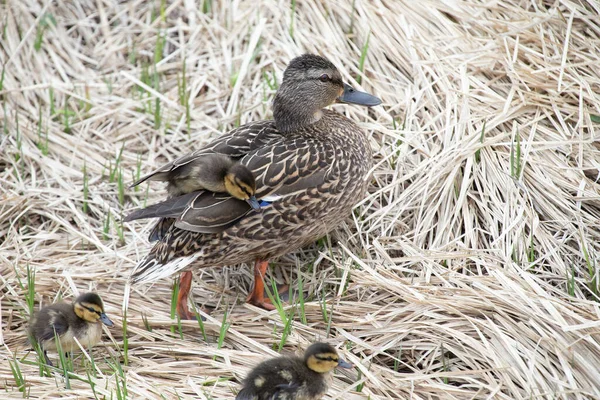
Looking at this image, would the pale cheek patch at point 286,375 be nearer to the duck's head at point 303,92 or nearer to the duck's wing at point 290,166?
the duck's wing at point 290,166

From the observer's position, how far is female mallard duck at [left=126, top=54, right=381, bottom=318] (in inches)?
→ 153

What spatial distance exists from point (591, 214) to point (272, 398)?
1.88 m

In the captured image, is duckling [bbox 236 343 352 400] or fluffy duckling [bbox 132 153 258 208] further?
fluffy duckling [bbox 132 153 258 208]

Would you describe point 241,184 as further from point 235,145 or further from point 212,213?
point 235,145

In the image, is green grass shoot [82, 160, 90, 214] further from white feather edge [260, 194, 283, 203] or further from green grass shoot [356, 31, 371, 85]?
green grass shoot [356, 31, 371, 85]

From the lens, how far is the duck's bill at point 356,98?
445cm

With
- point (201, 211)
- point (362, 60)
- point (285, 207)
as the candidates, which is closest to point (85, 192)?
point (201, 211)

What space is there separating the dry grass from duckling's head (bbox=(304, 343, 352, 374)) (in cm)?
19

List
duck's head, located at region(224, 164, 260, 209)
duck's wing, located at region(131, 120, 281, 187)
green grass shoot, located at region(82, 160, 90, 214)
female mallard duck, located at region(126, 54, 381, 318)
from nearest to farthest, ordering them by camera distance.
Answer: duck's head, located at region(224, 164, 260, 209) → female mallard duck, located at region(126, 54, 381, 318) → duck's wing, located at region(131, 120, 281, 187) → green grass shoot, located at region(82, 160, 90, 214)

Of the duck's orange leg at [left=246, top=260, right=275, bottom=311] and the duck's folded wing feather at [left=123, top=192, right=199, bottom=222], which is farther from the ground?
the duck's folded wing feather at [left=123, top=192, right=199, bottom=222]

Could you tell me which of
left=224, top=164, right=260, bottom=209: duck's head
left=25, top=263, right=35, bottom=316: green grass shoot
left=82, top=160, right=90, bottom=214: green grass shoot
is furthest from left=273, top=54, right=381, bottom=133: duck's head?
left=25, top=263, right=35, bottom=316: green grass shoot

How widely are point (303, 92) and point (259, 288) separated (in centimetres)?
103

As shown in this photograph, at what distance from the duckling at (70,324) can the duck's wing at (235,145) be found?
0.69 metres

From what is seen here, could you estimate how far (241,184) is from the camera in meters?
3.77
